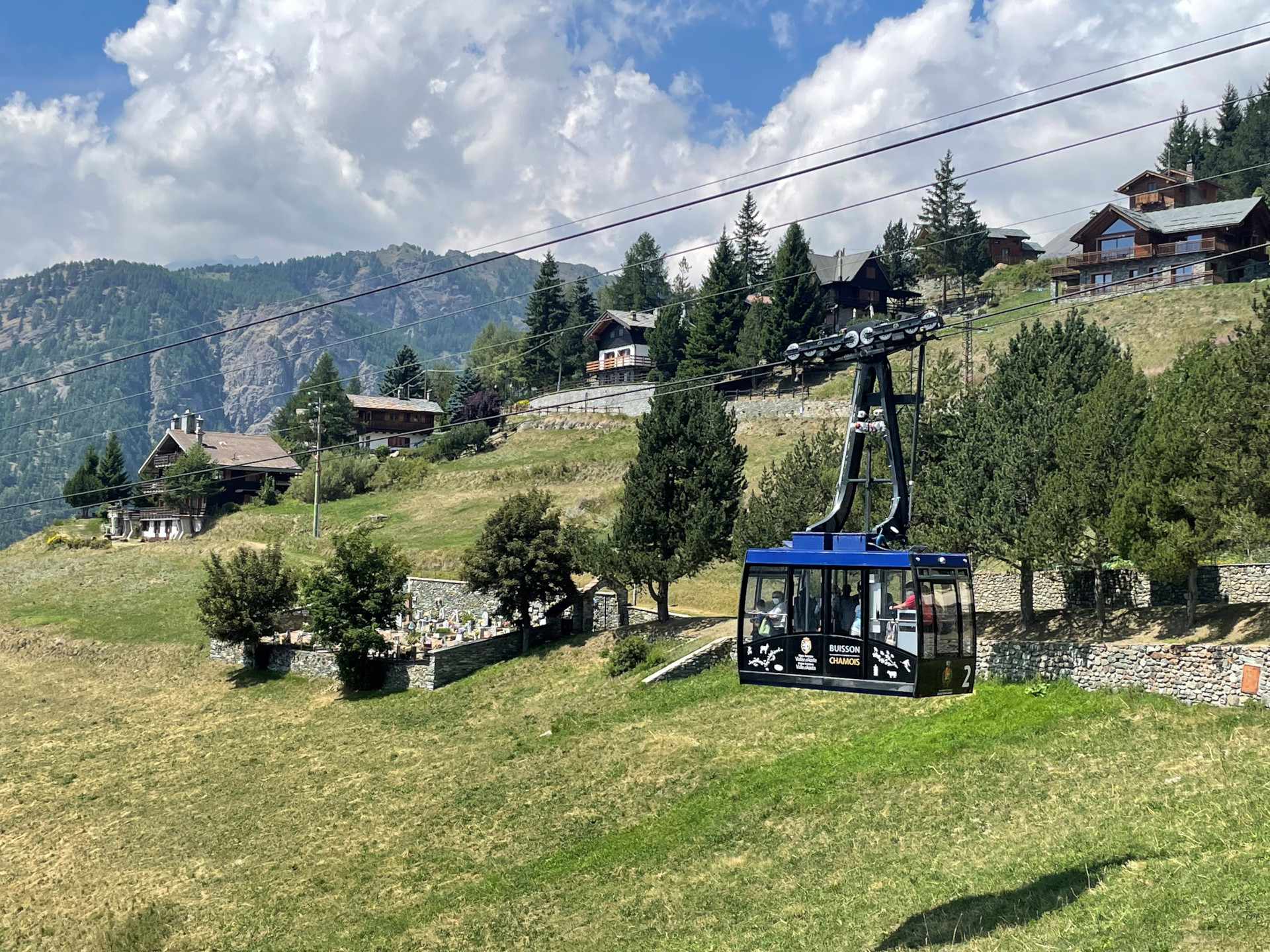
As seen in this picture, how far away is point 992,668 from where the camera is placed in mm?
32250

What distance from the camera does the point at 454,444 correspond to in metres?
93.1

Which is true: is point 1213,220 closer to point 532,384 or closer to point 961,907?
point 532,384

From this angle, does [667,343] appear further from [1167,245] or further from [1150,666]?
[1150,666]

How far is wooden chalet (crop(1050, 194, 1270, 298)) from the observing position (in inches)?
3290

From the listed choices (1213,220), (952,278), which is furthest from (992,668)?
(952,278)

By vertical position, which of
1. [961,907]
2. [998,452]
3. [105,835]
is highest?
[998,452]

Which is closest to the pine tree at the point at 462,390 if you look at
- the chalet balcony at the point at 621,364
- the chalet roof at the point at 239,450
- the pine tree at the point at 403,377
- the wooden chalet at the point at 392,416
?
the wooden chalet at the point at 392,416

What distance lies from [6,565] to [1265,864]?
259 feet

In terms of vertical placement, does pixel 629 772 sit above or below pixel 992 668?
below

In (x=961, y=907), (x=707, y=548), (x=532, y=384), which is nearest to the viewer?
(x=961, y=907)

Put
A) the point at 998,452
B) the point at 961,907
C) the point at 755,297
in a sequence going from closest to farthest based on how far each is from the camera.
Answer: the point at 961,907 → the point at 998,452 → the point at 755,297

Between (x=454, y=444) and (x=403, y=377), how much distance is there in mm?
49075

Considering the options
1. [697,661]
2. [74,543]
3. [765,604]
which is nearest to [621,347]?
[74,543]

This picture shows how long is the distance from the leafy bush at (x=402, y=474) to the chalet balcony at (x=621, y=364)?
→ 25.1 m
